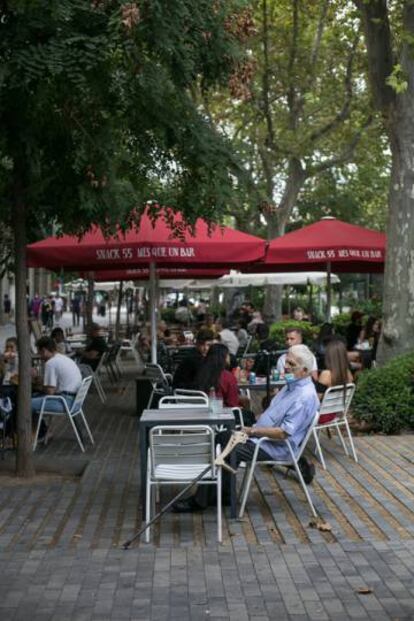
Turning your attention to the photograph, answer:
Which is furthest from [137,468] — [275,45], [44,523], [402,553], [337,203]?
[337,203]

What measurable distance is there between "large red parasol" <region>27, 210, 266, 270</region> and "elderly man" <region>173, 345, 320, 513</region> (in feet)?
14.2

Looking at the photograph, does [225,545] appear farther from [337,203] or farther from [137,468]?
[337,203]

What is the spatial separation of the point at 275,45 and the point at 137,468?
64.2 ft

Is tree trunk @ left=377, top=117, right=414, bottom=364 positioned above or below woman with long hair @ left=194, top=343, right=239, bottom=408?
above

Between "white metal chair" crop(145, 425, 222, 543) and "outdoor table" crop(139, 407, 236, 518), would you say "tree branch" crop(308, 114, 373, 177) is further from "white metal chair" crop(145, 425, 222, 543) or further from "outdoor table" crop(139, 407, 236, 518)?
"white metal chair" crop(145, 425, 222, 543)

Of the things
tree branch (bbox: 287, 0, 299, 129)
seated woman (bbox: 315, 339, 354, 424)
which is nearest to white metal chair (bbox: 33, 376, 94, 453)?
seated woman (bbox: 315, 339, 354, 424)

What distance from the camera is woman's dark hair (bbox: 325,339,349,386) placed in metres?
11.6

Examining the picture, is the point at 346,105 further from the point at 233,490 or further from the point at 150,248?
the point at 233,490

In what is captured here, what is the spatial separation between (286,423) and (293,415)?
11 cm

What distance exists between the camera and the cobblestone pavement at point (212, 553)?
621cm

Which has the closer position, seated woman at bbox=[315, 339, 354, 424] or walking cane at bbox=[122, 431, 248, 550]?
walking cane at bbox=[122, 431, 248, 550]

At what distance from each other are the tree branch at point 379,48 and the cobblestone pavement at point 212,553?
589 centimetres

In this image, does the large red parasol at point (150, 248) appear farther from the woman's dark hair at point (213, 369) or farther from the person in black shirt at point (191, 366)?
the woman's dark hair at point (213, 369)

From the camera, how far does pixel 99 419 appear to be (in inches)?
615
